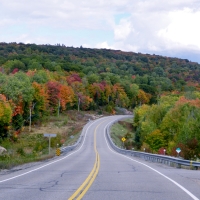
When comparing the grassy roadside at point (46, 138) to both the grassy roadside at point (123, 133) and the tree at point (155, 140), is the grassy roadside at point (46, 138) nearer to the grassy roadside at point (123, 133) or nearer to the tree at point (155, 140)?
the grassy roadside at point (123, 133)

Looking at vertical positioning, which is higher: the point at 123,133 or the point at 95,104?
the point at 95,104

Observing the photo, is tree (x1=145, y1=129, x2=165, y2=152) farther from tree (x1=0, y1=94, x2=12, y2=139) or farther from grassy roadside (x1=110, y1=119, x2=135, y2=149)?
tree (x1=0, y1=94, x2=12, y2=139)

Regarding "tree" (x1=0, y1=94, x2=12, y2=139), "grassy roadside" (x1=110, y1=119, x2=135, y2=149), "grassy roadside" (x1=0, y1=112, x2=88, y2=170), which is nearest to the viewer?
"grassy roadside" (x1=0, y1=112, x2=88, y2=170)

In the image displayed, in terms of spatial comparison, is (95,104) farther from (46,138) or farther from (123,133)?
(46,138)

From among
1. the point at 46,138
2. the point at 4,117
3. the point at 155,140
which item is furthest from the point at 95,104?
the point at 4,117

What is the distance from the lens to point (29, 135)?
8012 cm

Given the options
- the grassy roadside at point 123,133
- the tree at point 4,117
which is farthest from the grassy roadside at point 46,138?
the grassy roadside at point 123,133

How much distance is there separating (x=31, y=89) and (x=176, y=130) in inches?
1199

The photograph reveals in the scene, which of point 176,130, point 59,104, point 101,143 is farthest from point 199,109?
point 59,104

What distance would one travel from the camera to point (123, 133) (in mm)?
99875

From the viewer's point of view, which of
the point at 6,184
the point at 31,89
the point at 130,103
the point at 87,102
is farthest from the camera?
the point at 130,103

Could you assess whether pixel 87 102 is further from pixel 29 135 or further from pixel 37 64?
pixel 29 135

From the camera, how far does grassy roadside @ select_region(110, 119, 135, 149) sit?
84.9 metres

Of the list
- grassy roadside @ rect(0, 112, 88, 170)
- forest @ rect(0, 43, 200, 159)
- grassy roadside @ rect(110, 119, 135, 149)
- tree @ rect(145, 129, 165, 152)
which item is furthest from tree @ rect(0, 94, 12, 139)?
tree @ rect(145, 129, 165, 152)
